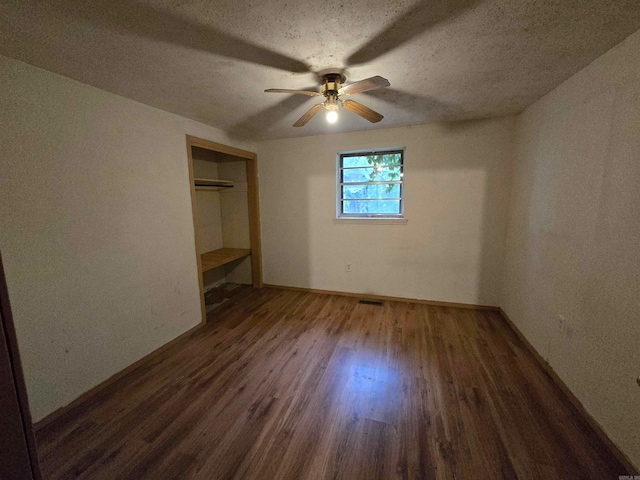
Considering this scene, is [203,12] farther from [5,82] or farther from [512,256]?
[512,256]

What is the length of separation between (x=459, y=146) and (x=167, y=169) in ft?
10.4

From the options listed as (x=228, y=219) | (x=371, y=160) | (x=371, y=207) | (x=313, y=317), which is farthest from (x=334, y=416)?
(x=228, y=219)

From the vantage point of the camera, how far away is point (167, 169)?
240 cm

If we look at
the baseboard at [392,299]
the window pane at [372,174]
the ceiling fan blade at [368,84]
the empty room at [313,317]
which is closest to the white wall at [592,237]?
the empty room at [313,317]

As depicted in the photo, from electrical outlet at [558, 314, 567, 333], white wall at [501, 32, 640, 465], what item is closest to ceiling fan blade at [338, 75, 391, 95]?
white wall at [501, 32, 640, 465]

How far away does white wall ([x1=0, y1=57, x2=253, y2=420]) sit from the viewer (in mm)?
1500

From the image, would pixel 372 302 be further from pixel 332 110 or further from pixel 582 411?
pixel 332 110

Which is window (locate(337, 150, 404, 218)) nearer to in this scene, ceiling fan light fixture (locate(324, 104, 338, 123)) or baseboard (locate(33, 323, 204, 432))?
ceiling fan light fixture (locate(324, 104, 338, 123))

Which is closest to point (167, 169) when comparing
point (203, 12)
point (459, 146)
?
point (203, 12)

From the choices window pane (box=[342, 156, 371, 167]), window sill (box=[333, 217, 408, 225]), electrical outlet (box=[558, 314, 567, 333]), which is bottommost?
electrical outlet (box=[558, 314, 567, 333])

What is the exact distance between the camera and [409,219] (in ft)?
10.6

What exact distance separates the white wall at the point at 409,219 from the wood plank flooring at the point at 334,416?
2.92 feet

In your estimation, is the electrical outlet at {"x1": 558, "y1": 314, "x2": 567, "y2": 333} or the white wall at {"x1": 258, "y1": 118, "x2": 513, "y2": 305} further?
the white wall at {"x1": 258, "y1": 118, "x2": 513, "y2": 305}

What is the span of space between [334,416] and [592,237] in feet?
6.56
